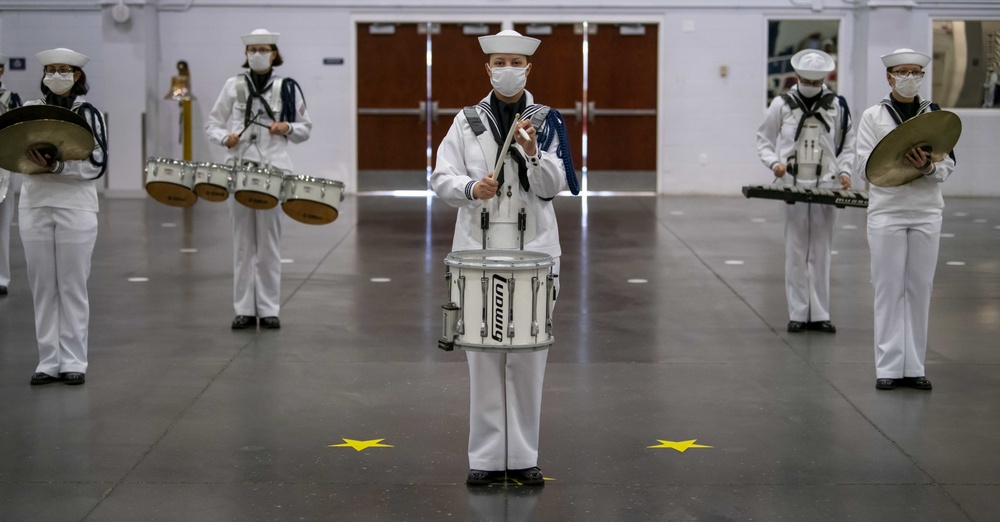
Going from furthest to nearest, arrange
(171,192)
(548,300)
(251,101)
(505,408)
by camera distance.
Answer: (251,101)
(171,192)
(505,408)
(548,300)

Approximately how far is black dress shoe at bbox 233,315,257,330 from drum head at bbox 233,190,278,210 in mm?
892

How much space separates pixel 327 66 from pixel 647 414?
15443mm

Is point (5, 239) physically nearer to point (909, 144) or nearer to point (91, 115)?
point (91, 115)

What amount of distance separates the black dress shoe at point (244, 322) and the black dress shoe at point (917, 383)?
4.69 meters

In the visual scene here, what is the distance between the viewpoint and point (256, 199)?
8.79 metres

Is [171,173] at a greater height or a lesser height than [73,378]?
greater

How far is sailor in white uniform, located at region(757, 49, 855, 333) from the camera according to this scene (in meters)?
9.07

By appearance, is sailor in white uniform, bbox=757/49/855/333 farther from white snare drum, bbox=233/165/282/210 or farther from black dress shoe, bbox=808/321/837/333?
white snare drum, bbox=233/165/282/210

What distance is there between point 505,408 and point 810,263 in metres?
4.39

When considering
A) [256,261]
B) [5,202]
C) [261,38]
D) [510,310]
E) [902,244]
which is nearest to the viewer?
[510,310]

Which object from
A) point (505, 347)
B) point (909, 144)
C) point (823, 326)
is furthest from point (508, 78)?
point (823, 326)

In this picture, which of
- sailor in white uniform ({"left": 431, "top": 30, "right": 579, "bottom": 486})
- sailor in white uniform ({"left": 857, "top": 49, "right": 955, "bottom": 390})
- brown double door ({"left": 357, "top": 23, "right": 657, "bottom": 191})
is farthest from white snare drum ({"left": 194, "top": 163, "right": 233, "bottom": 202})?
brown double door ({"left": 357, "top": 23, "right": 657, "bottom": 191})

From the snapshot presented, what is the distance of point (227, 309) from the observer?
33.0 feet

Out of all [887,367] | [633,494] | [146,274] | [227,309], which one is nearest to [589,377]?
[887,367]
